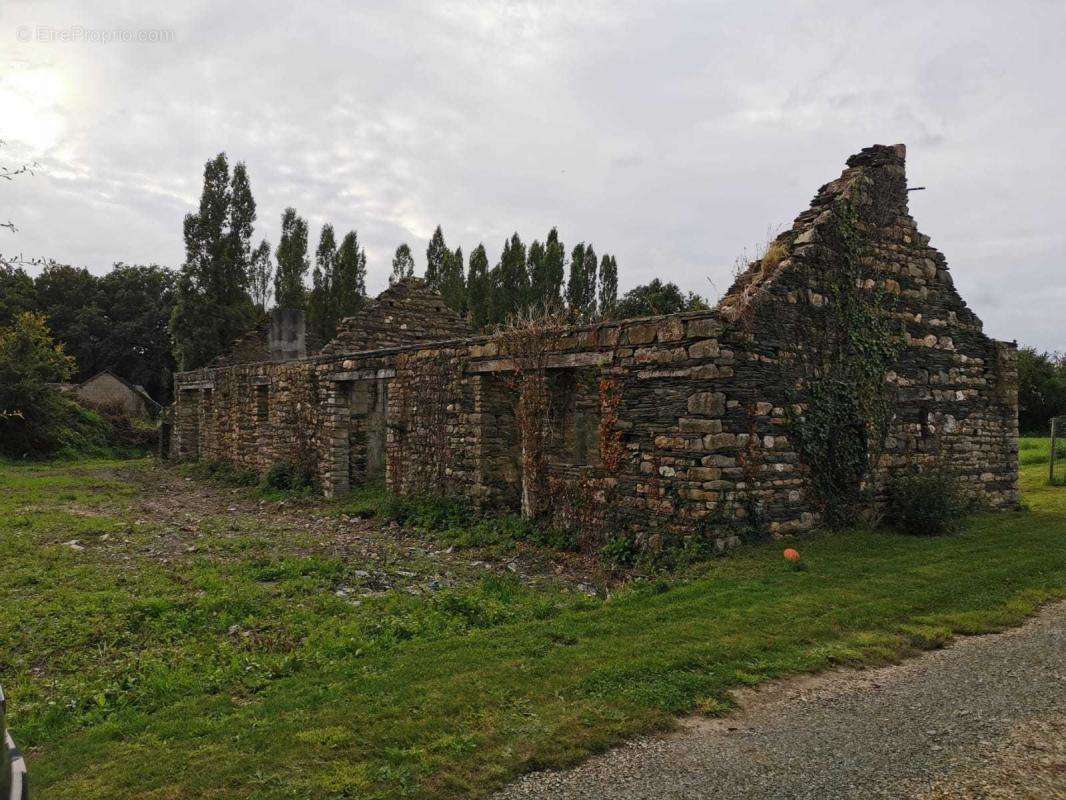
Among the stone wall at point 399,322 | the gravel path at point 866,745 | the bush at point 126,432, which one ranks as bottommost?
the gravel path at point 866,745

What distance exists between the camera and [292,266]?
146 feet

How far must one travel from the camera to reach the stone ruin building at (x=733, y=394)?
855 cm

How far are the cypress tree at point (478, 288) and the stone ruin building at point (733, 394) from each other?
27955 mm

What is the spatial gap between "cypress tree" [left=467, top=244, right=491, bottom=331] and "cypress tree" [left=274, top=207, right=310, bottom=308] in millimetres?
10085

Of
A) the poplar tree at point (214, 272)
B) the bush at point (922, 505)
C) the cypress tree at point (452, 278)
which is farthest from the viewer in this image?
the cypress tree at point (452, 278)

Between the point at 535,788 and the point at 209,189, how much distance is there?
3735 cm

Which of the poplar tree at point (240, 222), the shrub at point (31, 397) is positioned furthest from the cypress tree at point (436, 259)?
the shrub at point (31, 397)

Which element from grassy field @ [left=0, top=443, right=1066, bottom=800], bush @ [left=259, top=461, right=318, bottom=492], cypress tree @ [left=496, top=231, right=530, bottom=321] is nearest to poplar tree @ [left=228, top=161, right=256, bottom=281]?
cypress tree @ [left=496, top=231, right=530, bottom=321]

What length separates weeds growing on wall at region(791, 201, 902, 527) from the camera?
9297mm

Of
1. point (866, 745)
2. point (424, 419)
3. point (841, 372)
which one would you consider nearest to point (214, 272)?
point (424, 419)

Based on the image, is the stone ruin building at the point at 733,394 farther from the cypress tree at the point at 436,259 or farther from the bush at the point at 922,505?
the cypress tree at the point at 436,259

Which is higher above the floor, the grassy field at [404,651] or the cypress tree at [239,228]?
the cypress tree at [239,228]

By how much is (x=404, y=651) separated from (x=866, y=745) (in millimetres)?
3291

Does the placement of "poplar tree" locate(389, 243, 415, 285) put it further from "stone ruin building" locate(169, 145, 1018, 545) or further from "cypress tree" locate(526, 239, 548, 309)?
"stone ruin building" locate(169, 145, 1018, 545)
